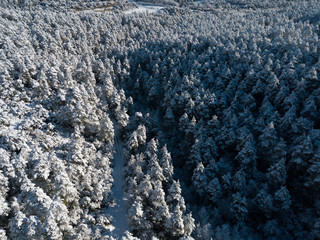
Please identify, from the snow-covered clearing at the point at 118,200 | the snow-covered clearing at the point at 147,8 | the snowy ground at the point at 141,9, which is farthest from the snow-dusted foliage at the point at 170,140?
the snow-covered clearing at the point at 147,8

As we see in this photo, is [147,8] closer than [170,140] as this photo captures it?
No

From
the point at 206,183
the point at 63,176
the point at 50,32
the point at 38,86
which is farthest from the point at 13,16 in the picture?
the point at 206,183

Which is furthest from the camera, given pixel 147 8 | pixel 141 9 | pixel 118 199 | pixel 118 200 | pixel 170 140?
pixel 147 8

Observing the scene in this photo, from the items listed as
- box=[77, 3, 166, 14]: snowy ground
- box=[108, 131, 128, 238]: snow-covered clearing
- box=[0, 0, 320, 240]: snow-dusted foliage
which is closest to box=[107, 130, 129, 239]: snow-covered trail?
box=[108, 131, 128, 238]: snow-covered clearing

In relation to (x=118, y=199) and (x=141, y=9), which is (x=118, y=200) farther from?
(x=141, y=9)

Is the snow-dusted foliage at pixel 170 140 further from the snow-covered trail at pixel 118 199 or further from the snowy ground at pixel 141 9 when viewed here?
the snowy ground at pixel 141 9

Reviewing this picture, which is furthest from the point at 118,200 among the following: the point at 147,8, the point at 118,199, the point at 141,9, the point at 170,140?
the point at 147,8

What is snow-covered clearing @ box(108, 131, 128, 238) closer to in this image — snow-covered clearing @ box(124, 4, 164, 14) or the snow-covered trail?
the snow-covered trail
